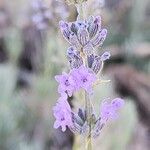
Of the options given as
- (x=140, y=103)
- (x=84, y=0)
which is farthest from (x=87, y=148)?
(x=140, y=103)

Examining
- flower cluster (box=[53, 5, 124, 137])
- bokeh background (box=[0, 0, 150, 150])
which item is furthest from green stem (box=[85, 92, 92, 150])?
bokeh background (box=[0, 0, 150, 150])

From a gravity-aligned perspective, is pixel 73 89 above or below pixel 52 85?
above

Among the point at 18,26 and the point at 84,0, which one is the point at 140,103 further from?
the point at 84,0

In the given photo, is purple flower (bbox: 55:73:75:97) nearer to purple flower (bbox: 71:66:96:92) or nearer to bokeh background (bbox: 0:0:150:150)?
purple flower (bbox: 71:66:96:92)

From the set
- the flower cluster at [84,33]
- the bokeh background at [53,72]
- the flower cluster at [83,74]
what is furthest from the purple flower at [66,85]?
the bokeh background at [53,72]

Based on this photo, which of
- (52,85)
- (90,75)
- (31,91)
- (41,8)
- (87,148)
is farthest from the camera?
(31,91)
